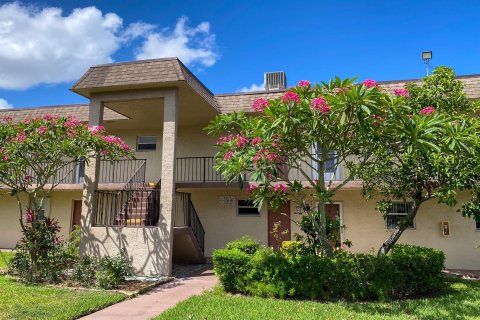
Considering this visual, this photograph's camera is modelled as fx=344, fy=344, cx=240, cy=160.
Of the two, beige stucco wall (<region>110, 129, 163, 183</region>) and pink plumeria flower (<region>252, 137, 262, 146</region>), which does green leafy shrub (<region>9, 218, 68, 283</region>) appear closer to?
pink plumeria flower (<region>252, 137, 262, 146</region>)

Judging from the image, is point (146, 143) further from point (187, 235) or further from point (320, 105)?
point (320, 105)

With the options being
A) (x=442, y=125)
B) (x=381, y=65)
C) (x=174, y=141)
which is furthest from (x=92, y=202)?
(x=381, y=65)

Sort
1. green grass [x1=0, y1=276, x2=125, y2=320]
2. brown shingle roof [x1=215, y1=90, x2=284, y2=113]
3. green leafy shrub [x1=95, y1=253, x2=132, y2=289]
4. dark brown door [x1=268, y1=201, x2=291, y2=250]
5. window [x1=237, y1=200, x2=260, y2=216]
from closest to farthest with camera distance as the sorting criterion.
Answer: green grass [x1=0, y1=276, x2=125, y2=320]
green leafy shrub [x1=95, y1=253, x2=132, y2=289]
brown shingle roof [x1=215, y1=90, x2=284, y2=113]
dark brown door [x1=268, y1=201, x2=291, y2=250]
window [x1=237, y1=200, x2=260, y2=216]

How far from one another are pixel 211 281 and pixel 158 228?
212cm

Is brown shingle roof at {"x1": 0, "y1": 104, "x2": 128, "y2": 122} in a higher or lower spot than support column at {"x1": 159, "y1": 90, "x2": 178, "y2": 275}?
higher

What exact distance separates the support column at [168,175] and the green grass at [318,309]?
8.91 feet

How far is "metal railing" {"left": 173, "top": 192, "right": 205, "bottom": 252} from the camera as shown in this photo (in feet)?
40.3

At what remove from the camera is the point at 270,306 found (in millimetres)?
6594

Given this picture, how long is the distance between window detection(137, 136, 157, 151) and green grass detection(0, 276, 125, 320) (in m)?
8.24

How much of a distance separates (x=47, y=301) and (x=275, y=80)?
1317cm

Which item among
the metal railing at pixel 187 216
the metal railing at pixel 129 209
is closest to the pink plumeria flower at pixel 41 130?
the metal railing at pixel 129 209

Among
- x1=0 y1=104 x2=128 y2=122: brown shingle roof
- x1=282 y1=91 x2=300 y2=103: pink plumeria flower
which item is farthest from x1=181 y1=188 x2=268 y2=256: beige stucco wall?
x1=282 y1=91 x2=300 y2=103: pink plumeria flower

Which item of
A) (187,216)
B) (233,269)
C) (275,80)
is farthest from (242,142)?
(275,80)

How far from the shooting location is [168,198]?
10.0 meters
